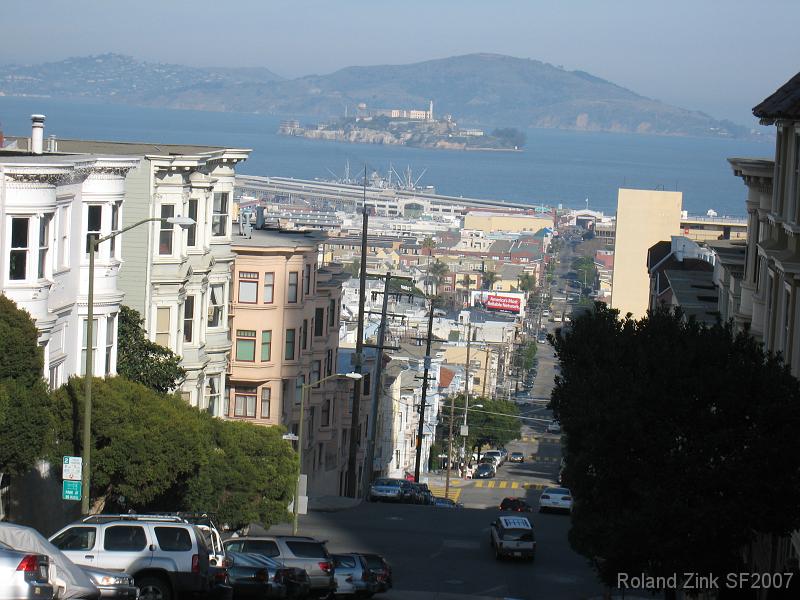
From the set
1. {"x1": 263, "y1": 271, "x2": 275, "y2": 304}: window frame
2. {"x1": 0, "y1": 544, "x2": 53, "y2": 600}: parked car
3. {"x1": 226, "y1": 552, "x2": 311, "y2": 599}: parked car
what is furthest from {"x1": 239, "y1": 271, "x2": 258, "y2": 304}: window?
{"x1": 0, "y1": 544, "x2": 53, "y2": 600}: parked car

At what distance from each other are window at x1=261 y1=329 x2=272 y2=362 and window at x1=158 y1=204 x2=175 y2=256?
10.9 m

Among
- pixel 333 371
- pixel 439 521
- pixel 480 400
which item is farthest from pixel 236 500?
pixel 480 400

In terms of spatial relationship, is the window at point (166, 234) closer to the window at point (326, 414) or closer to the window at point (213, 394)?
the window at point (213, 394)

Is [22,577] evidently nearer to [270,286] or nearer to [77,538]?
[77,538]

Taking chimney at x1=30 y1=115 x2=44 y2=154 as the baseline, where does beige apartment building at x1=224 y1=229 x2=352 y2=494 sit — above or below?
below

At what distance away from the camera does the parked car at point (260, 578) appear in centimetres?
2584

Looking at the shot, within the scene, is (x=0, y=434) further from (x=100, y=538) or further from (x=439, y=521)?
(x=439, y=521)

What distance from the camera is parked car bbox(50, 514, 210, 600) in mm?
21609

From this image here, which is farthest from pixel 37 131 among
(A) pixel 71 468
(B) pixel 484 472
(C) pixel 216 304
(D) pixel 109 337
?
(B) pixel 484 472

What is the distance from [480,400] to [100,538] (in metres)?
101

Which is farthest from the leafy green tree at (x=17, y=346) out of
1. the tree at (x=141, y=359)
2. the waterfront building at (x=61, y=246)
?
the tree at (x=141, y=359)

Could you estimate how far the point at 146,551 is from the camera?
71.2 ft

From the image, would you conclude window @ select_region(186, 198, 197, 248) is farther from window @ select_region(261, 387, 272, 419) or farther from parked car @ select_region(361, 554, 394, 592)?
parked car @ select_region(361, 554, 394, 592)

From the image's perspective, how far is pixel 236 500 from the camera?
123ft
